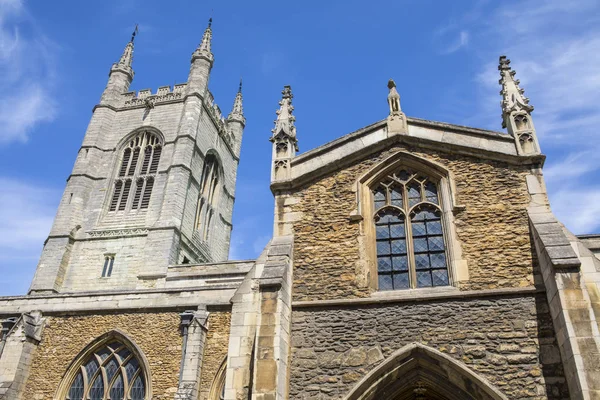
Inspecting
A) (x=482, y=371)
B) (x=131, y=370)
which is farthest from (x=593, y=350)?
(x=131, y=370)

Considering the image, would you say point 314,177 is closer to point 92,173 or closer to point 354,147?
point 354,147

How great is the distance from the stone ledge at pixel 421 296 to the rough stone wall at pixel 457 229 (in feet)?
0.46

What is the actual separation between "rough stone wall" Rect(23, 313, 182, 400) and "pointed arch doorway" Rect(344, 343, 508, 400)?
6.64m

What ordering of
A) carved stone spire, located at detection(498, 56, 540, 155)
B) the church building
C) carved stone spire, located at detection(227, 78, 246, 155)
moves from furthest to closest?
carved stone spire, located at detection(227, 78, 246, 155) → carved stone spire, located at detection(498, 56, 540, 155) → the church building

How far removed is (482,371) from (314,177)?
465 cm

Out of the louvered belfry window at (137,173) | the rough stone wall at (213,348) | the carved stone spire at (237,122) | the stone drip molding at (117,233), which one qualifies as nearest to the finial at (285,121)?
the rough stone wall at (213,348)

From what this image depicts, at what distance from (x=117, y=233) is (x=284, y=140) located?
20.1 meters

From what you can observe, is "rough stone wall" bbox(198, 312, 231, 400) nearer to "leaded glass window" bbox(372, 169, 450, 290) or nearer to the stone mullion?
"leaded glass window" bbox(372, 169, 450, 290)

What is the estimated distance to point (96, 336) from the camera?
1360 cm

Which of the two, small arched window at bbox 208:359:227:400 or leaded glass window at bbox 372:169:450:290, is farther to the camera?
small arched window at bbox 208:359:227:400

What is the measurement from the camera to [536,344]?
7.34 m

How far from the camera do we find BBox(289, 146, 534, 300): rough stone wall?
26.9ft

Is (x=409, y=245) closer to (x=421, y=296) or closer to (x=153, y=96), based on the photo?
(x=421, y=296)

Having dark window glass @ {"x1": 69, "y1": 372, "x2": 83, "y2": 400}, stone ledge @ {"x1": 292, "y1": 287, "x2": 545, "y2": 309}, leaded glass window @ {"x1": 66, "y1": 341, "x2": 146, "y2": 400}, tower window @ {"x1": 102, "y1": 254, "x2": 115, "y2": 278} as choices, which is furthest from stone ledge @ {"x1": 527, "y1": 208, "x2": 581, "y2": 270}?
tower window @ {"x1": 102, "y1": 254, "x2": 115, "y2": 278}
